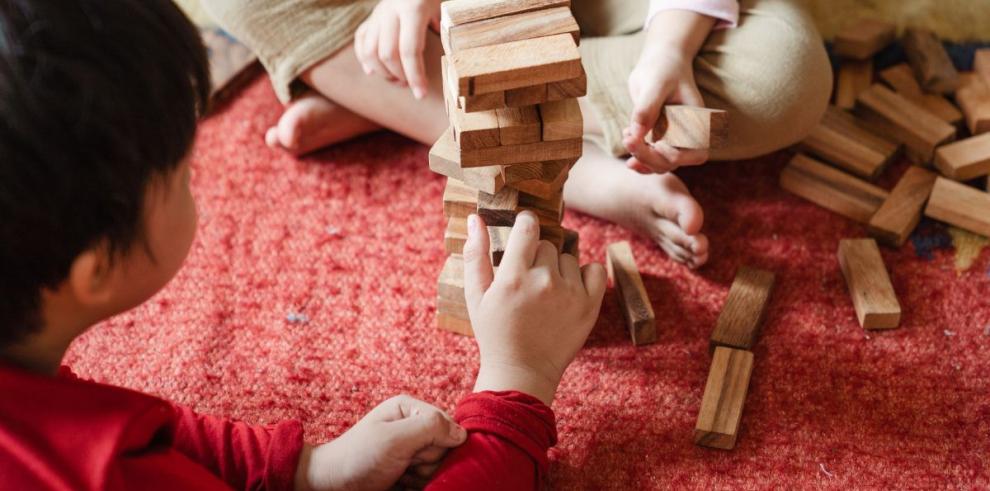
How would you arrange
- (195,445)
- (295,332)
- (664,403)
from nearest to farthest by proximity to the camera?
(195,445)
(664,403)
(295,332)

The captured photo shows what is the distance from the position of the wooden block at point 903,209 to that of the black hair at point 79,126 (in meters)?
0.90

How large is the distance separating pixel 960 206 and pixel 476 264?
69 centimetres

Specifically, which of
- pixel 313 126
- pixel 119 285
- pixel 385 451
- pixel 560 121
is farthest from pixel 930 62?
Answer: pixel 119 285

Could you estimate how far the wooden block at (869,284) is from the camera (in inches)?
42.9

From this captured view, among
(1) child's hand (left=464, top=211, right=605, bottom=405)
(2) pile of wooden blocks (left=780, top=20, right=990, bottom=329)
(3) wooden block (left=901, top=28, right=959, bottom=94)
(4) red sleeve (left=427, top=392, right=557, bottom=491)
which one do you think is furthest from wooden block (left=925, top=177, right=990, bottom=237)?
(4) red sleeve (left=427, top=392, right=557, bottom=491)

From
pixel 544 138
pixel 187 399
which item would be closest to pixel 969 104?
pixel 544 138

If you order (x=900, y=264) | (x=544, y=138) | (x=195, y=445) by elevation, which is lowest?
(x=900, y=264)

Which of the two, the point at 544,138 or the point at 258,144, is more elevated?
the point at 544,138

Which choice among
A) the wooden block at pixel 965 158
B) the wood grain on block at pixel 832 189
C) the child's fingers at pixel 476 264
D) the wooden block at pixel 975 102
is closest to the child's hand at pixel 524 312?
the child's fingers at pixel 476 264

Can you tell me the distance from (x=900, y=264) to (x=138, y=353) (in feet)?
3.18

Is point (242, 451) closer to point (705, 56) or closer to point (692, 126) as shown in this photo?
point (692, 126)

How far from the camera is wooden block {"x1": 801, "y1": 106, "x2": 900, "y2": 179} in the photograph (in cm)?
132

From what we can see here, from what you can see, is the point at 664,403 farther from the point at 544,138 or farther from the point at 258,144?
the point at 258,144

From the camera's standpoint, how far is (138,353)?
1.12 m
